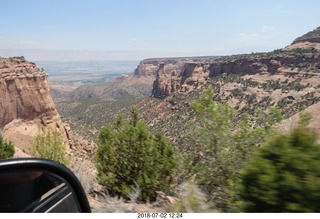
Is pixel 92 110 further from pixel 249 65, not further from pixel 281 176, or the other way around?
pixel 281 176

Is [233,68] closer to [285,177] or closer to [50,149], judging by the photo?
[50,149]

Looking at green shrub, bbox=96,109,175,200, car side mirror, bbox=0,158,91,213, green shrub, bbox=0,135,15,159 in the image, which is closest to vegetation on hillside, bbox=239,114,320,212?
car side mirror, bbox=0,158,91,213

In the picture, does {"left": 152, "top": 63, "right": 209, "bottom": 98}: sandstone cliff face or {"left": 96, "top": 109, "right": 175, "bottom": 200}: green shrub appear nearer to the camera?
{"left": 96, "top": 109, "right": 175, "bottom": 200}: green shrub

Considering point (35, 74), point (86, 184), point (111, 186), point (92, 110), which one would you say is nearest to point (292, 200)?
point (86, 184)

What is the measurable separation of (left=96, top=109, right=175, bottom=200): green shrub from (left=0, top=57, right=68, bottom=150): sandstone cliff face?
99.4 feet

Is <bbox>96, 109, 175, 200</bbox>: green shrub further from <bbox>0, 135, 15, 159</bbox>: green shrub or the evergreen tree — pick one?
<bbox>0, 135, 15, 159</bbox>: green shrub

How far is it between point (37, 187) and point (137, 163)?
1063cm

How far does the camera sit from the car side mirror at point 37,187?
1.76m

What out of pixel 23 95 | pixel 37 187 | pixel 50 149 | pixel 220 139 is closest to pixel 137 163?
pixel 220 139

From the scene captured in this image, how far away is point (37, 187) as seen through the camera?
186 centimetres

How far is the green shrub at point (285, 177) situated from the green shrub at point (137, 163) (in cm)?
711

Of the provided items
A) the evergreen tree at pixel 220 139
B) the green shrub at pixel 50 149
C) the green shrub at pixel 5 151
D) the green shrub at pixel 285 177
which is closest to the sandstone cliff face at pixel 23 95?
the green shrub at pixel 50 149

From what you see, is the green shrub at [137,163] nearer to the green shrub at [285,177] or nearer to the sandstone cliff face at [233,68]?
the green shrub at [285,177]

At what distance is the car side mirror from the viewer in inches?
69.5
